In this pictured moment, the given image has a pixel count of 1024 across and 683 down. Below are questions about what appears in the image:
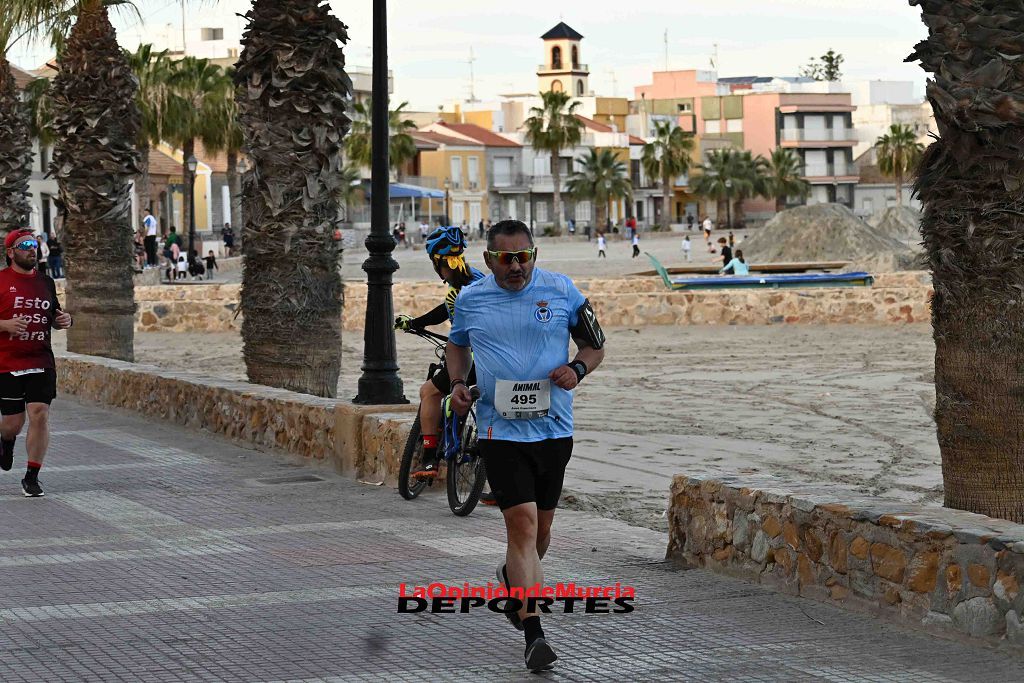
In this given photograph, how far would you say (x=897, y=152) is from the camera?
11256 cm

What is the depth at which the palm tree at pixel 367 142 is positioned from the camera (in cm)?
8869

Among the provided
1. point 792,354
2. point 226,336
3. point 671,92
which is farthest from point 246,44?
point 671,92

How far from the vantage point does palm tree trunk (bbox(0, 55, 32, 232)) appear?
25672mm

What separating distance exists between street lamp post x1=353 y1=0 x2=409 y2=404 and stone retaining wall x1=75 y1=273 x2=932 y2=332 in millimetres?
18237

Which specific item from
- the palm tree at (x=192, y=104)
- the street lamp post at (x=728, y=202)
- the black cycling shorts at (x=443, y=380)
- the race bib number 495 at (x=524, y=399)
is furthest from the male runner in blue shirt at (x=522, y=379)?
the street lamp post at (x=728, y=202)

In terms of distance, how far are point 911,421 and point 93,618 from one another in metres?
10.4

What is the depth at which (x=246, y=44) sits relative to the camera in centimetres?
1401

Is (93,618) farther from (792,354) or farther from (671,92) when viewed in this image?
(671,92)

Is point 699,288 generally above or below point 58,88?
below

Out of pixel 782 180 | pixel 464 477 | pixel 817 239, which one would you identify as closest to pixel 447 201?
pixel 782 180

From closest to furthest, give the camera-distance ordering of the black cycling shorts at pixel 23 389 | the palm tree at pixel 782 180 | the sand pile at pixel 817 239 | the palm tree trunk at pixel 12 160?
the black cycling shorts at pixel 23 389
the palm tree trunk at pixel 12 160
the sand pile at pixel 817 239
the palm tree at pixel 782 180

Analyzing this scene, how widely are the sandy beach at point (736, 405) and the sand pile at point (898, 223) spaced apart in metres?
36.3

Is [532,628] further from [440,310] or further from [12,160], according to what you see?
[12,160]

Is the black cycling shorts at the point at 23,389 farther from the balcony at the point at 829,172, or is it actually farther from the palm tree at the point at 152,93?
the balcony at the point at 829,172
